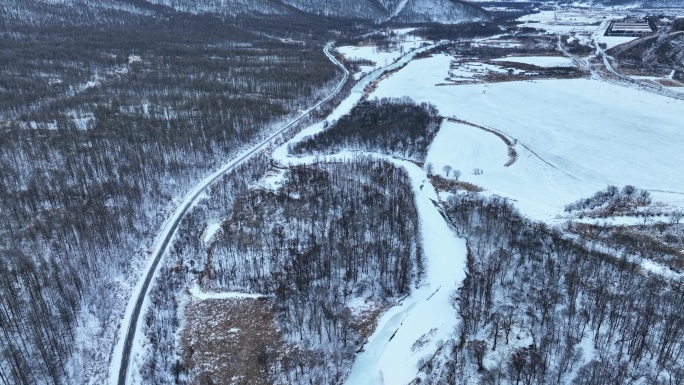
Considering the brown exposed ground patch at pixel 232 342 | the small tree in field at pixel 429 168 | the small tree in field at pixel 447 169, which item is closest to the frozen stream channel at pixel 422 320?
the brown exposed ground patch at pixel 232 342

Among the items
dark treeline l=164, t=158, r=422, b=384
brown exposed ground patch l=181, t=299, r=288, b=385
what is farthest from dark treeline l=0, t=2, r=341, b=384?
dark treeline l=164, t=158, r=422, b=384

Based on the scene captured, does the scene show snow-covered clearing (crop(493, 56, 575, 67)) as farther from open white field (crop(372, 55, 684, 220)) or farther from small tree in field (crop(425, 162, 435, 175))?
small tree in field (crop(425, 162, 435, 175))

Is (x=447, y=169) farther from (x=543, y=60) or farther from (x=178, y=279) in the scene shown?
(x=543, y=60)

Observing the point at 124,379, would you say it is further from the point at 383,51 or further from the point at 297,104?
the point at 383,51

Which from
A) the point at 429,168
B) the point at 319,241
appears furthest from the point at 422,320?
the point at 429,168

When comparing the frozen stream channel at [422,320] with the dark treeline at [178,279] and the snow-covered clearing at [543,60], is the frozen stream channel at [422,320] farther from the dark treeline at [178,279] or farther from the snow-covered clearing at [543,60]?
the snow-covered clearing at [543,60]

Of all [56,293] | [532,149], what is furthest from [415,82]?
[56,293]
